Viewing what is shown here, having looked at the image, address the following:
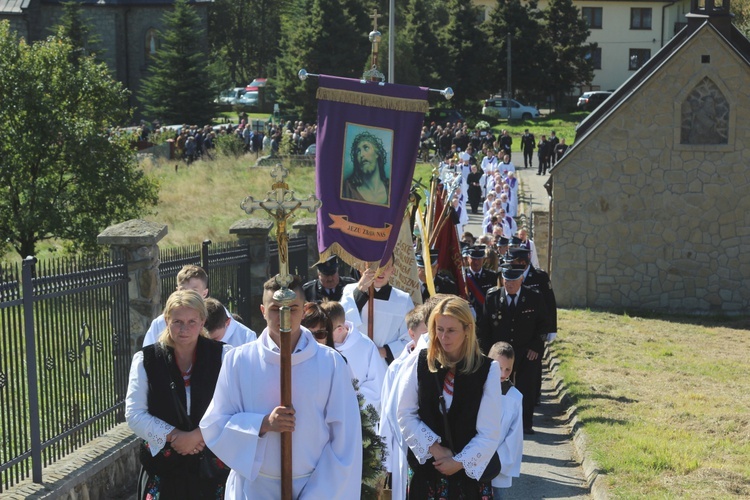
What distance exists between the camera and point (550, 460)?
10438mm

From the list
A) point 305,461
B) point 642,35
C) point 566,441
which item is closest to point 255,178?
point 566,441

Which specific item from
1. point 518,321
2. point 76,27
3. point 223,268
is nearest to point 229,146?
point 76,27

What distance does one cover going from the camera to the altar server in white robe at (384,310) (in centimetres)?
930

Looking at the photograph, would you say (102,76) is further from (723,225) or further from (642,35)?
(642,35)

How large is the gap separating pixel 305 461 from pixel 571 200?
17.6m

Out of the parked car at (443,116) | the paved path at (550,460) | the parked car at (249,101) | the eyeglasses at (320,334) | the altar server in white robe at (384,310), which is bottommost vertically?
the paved path at (550,460)

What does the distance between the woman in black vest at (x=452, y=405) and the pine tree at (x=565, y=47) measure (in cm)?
6396

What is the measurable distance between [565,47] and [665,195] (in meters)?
48.2

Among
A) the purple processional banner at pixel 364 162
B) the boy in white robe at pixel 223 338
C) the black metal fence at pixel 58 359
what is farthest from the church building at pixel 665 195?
the boy in white robe at pixel 223 338

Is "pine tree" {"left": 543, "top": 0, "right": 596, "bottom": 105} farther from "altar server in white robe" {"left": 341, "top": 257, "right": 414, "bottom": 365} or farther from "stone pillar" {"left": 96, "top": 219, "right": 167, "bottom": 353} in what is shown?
"stone pillar" {"left": 96, "top": 219, "right": 167, "bottom": 353}

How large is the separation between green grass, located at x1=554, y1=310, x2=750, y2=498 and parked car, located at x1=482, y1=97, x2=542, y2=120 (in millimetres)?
46462

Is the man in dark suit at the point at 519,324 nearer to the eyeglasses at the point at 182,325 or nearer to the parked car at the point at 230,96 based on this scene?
the eyeglasses at the point at 182,325

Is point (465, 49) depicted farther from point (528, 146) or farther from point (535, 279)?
point (535, 279)

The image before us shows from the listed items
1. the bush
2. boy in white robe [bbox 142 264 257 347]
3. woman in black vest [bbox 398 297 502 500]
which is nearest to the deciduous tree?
boy in white robe [bbox 142 264 257 347]
